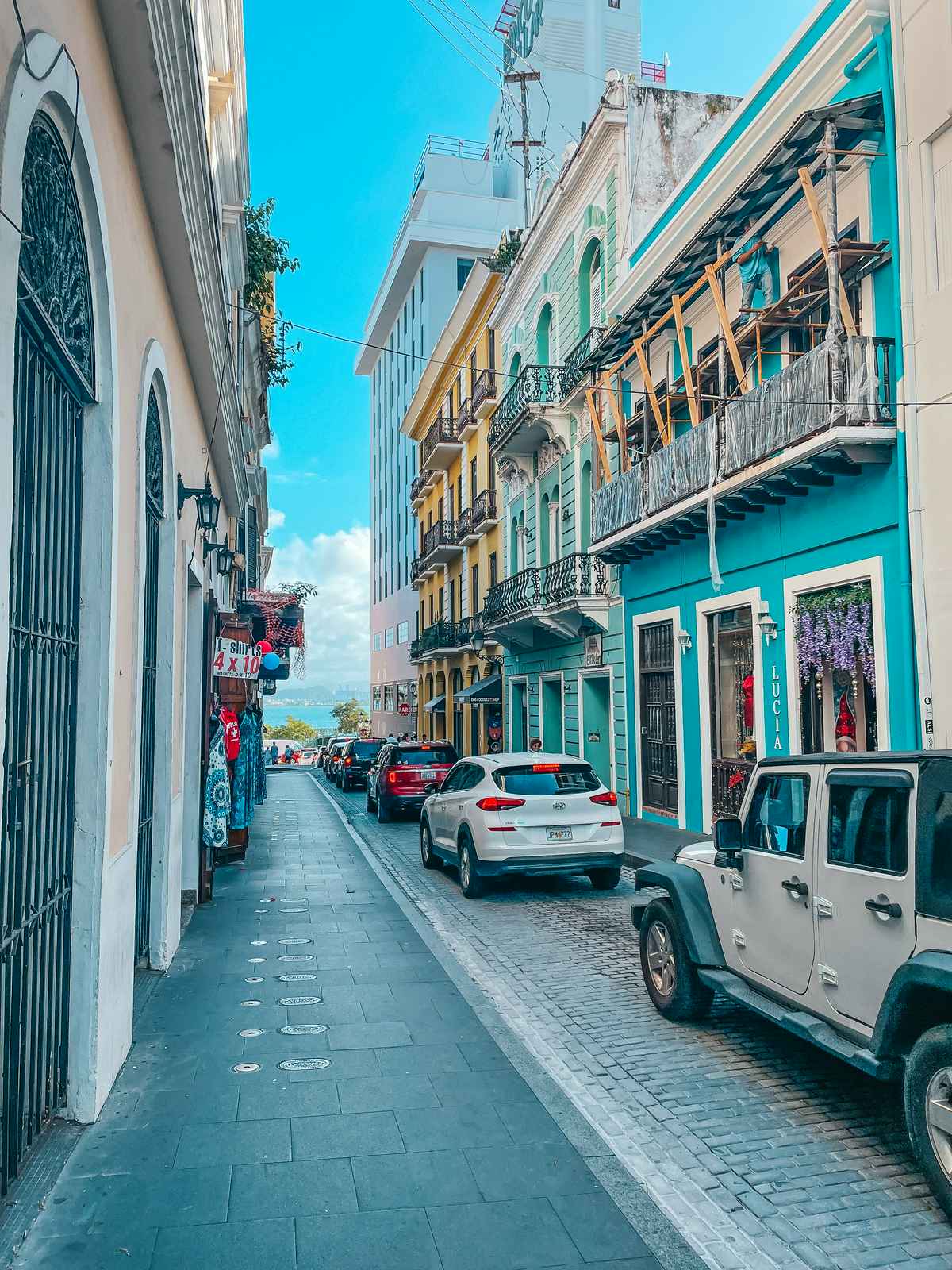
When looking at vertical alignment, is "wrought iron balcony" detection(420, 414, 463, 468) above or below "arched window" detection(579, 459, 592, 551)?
above

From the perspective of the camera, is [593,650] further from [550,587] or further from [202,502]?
[202,502]

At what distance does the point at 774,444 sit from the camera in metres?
12.0

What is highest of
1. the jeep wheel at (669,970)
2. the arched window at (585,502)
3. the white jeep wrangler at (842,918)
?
the arched window at (585,502)

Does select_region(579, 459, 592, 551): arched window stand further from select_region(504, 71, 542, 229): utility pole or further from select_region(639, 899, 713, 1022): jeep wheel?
select_region(639, 899, 713, 1022): jeep wheel

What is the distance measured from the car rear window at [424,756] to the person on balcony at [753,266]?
1081 centimetres

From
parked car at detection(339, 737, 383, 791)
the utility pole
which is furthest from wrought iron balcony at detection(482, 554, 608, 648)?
the utility pole

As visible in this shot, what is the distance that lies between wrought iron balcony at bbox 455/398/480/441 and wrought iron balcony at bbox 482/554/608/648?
8.22 m

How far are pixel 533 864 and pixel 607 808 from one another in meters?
1.09

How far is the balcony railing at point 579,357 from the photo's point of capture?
1962 cm

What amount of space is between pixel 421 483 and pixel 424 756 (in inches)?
879

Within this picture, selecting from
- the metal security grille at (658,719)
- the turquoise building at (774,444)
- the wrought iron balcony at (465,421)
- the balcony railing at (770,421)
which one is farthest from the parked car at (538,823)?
the wrought iron balcony at (465,421)

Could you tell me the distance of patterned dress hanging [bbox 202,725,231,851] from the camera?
1024cm

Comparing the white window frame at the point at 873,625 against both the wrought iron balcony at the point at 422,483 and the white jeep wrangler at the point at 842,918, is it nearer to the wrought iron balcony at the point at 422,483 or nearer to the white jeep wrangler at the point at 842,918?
the white jeep wrangler at the point at 842,918

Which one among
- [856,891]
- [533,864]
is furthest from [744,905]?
[533,864]
